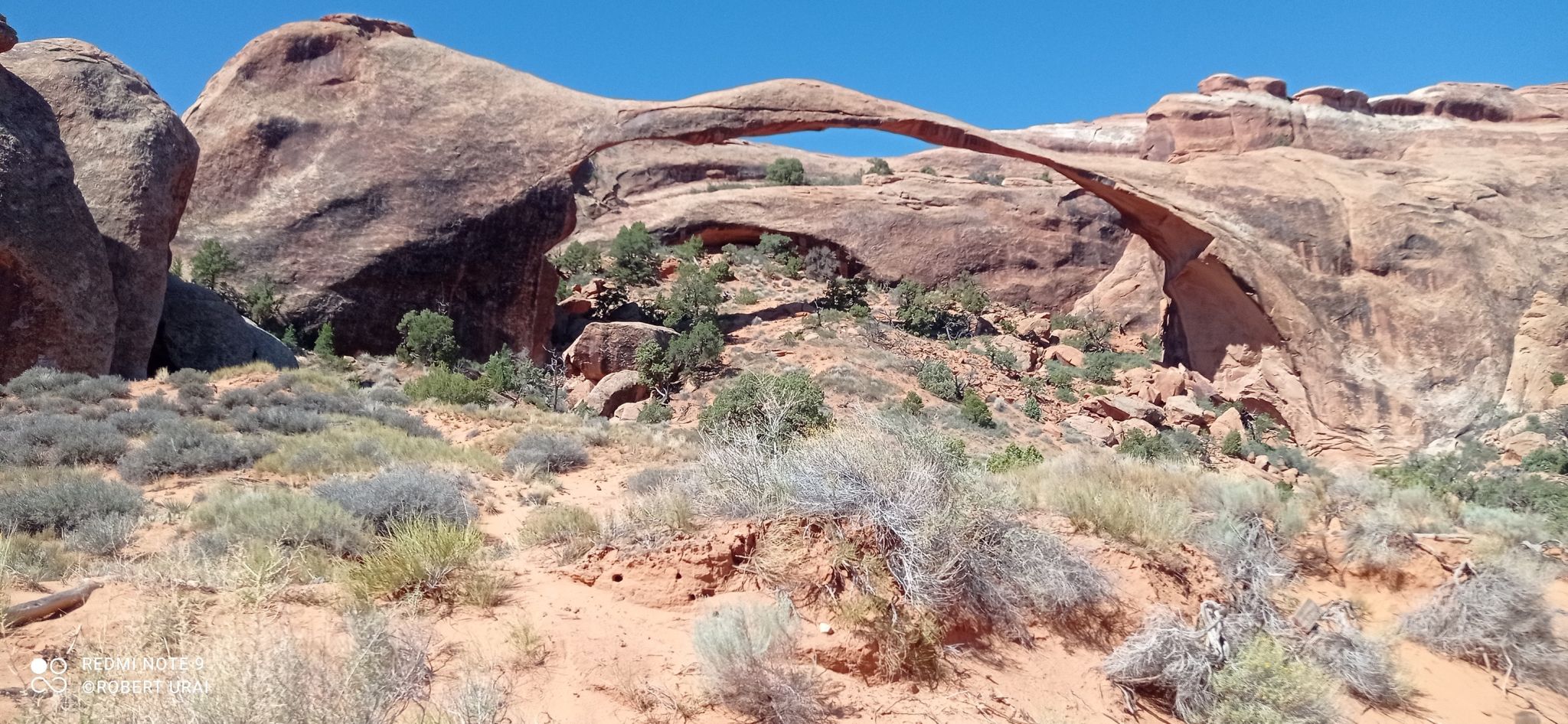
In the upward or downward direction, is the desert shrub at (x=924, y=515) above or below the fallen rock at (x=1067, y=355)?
above

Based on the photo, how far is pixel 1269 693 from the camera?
4.11 m

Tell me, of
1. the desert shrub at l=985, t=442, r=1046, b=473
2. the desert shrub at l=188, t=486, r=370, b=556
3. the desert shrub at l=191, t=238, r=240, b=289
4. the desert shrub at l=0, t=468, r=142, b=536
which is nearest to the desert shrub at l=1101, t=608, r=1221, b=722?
the desert shrub at l=985, t=442, r=1046, b=473

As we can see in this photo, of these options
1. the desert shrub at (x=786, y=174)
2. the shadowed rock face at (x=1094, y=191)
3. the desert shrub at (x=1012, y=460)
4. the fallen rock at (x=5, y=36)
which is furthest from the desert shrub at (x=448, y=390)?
the desert shrub at (x=786, y=174)

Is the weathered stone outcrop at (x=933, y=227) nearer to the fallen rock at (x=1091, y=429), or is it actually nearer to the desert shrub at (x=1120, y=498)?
the fallen rock at (x=1091, y=429)

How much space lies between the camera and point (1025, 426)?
48.2ft

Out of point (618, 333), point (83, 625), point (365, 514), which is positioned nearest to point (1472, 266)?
point (618, 333)

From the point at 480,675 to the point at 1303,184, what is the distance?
18.1 m

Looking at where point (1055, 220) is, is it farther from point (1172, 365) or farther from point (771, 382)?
point (771, 382)

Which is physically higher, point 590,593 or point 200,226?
point 200,226

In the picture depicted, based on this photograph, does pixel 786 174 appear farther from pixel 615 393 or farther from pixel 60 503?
pixel 60 503

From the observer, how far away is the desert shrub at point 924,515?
427cm

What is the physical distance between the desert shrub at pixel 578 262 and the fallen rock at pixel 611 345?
23.3 ft

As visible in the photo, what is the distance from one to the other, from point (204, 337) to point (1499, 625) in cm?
1561

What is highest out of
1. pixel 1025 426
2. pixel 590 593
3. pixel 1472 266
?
pixel 1472 266
